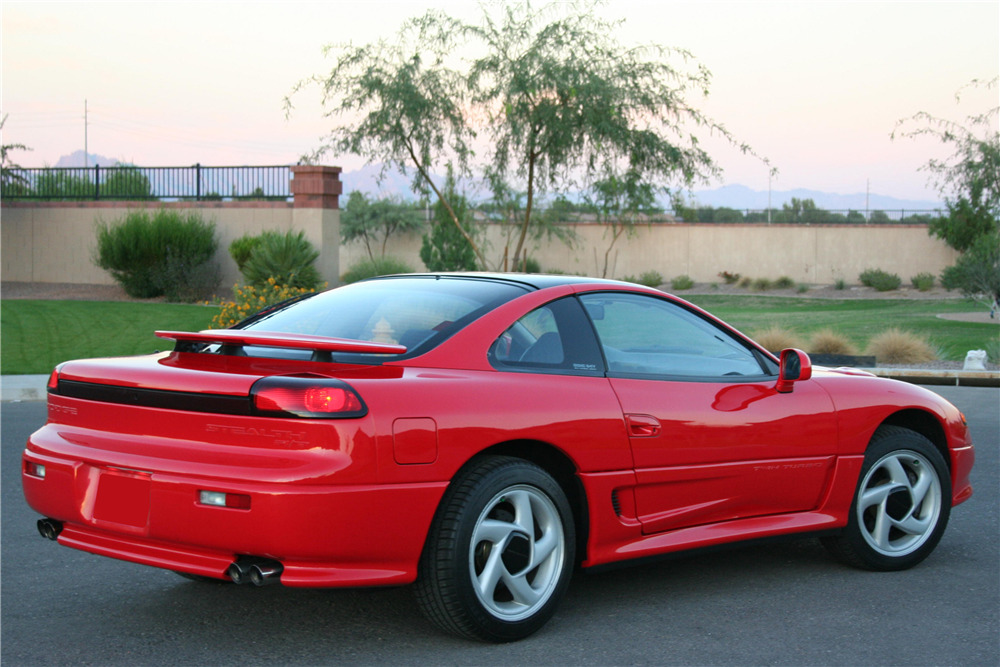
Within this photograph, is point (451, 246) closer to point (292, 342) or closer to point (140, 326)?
point (140, 326)

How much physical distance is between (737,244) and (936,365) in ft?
107

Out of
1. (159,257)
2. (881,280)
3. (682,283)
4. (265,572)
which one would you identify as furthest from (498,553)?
(682,283)

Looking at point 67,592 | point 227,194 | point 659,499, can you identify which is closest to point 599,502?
point 659,499

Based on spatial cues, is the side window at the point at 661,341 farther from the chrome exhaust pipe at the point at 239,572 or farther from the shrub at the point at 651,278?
the shrub at the point at 651,278

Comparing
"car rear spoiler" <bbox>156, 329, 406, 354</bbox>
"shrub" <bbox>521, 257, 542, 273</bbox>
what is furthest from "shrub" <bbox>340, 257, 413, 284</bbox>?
"car rear spoiler" <bbox>156, 329, 406, 354</bbox>

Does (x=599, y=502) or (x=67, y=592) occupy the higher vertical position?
(x=599, y=502)

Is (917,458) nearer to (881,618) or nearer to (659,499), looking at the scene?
(881,618)

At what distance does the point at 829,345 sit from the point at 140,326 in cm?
1262

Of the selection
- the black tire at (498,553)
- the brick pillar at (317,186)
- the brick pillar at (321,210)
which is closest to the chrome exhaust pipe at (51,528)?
the black tire at (498,553)

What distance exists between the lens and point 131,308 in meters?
24.4

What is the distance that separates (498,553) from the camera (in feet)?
13.9

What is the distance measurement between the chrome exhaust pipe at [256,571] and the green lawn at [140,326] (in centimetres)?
1248

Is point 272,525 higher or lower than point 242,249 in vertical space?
lower

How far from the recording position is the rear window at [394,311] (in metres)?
4.52
